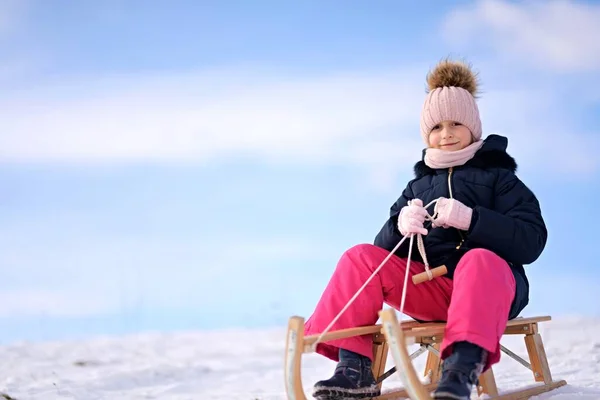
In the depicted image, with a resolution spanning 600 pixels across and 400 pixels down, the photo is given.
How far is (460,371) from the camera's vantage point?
2.00 meters

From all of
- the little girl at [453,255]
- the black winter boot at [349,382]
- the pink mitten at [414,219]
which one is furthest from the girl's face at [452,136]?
the black winter boot at [349,382]

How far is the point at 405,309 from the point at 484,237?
0.42 metres

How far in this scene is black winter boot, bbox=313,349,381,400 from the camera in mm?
2291

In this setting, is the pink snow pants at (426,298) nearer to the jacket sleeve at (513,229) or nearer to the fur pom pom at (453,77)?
the jacket sleeve at (513,229)

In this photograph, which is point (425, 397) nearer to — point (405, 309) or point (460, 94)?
point (405, 309)

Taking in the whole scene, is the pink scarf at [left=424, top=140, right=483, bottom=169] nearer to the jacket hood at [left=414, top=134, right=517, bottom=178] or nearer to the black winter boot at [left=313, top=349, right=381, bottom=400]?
the jacket hood at [left=414, top=134, right=517, bottom=178]

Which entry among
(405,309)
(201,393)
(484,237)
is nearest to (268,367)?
(201,393)

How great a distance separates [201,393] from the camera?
3520 mm

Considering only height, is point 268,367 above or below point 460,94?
below

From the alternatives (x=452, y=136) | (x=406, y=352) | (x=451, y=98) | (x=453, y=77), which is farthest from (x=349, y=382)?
(x=453, y=77)

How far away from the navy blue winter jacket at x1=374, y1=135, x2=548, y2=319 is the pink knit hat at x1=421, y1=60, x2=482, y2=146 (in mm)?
123

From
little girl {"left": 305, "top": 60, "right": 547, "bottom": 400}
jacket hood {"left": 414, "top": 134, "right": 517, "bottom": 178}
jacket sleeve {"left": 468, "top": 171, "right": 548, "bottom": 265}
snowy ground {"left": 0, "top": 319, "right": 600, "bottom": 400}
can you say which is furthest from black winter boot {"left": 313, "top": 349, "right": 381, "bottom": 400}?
jacket hood {"left": 414, "top": 134, "right": 517, "bottom": 178}

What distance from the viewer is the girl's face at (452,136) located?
9.41 ft

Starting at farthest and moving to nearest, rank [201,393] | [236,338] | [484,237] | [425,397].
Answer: [236,338] → [201,393] → [484,237] → [425,397]
